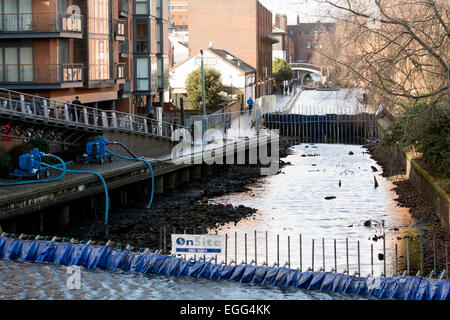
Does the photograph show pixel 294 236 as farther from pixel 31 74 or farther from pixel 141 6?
pixel 141 6

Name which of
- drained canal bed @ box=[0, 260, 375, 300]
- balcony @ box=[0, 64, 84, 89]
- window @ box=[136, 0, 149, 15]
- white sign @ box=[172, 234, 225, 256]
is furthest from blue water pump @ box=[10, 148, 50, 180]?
window @ box=[136, 0, 149, 15]

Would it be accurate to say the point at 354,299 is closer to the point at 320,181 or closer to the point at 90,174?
the point at 90,174

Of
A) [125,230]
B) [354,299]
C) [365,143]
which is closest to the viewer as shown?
[354,299]

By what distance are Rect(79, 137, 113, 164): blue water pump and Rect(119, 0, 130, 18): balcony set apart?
1793cm

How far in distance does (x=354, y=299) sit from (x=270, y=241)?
355 inches

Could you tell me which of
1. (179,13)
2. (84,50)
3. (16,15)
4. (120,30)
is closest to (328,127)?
(120,30)

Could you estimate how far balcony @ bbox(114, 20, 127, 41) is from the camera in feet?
162

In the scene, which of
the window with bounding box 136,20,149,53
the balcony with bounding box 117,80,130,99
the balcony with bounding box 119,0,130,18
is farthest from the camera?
the window with bounding box 136,20,149,53

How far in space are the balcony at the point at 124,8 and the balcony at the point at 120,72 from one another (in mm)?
3430

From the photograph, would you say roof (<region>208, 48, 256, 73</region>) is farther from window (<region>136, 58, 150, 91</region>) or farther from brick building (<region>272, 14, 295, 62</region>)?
brick building (<region>272, 14, 295, 62</region>)

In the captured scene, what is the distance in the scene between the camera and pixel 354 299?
19.2 m

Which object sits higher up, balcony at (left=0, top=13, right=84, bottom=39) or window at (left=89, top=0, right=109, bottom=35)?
window at (left=89, top=0, right=109, bottom=35)

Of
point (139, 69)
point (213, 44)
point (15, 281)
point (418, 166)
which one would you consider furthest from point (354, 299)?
point (213, 44)

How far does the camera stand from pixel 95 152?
116 ft
